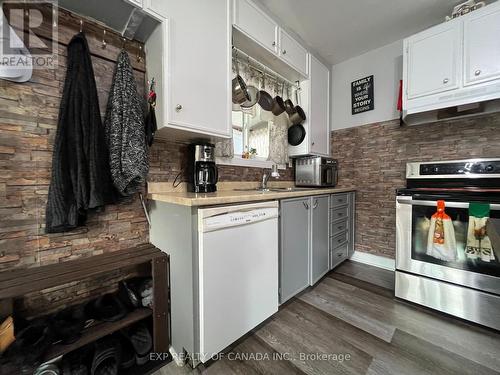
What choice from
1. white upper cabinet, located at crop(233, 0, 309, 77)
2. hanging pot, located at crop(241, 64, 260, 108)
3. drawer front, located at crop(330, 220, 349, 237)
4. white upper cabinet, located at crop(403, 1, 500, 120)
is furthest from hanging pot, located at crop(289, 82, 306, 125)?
drawer front, located at crop(330, 220, 349, 237)

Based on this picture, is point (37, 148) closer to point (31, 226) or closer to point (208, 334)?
point (31, 226)

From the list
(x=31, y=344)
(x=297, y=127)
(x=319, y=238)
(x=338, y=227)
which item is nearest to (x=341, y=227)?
(x=338, y=227)

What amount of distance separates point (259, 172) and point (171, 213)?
1215mm

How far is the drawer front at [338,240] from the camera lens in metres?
2.02

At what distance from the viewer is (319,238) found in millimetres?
1812

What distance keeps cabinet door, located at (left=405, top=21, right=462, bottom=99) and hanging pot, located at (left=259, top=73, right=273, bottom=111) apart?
128cm

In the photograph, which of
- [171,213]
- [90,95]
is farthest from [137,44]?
[171,213]

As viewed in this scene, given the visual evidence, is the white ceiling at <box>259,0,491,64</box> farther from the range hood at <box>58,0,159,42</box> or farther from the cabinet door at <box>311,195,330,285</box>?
the cabinet door at <box>311,195,330,285</box>

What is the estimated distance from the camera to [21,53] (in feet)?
3.08

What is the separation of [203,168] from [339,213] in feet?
5.18

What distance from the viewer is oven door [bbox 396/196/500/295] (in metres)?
1.32

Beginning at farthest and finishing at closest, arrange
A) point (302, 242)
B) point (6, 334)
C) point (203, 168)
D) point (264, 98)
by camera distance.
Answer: point (264, 98)
point (302, 242)
point (203, 168)
point (6, 334)

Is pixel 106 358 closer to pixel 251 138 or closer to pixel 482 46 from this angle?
pixel 251 138

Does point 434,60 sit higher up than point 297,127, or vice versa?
point 434,60
